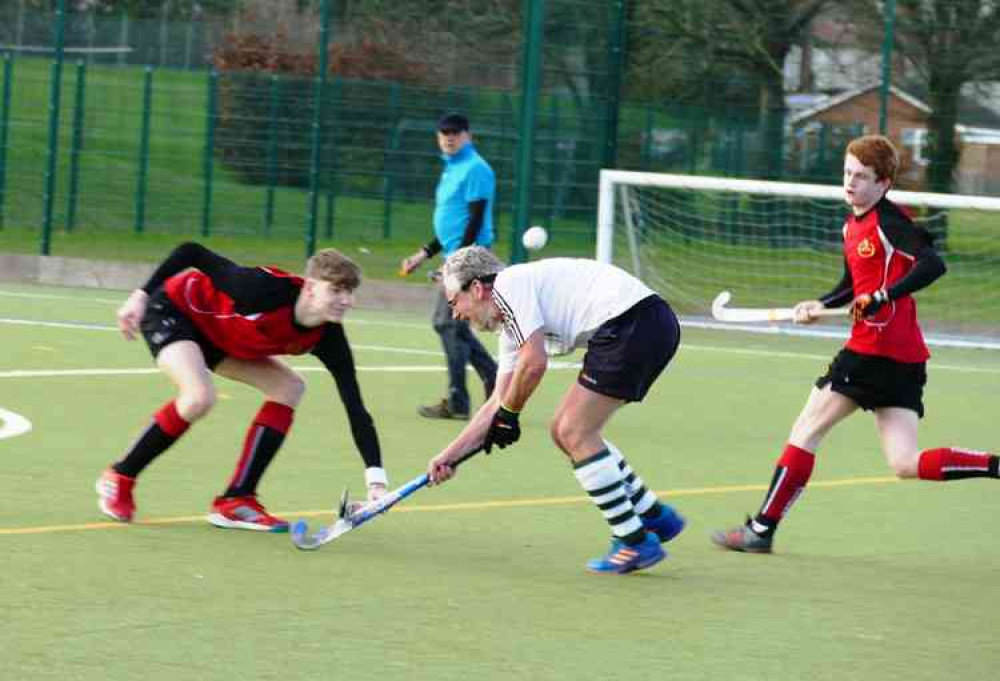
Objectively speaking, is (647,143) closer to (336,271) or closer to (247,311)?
(247,311)

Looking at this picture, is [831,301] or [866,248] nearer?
[866,248]

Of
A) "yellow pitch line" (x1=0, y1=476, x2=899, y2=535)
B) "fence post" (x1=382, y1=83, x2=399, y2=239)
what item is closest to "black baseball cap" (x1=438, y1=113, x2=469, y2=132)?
"yellow pitch line" (x1=0, y1=476, x2=899, y2=535)

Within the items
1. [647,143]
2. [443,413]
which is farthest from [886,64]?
[443,413]

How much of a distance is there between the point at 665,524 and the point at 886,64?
38.6ft

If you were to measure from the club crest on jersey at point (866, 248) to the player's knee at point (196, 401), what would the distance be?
2.54 metres

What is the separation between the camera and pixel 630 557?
7309 mm

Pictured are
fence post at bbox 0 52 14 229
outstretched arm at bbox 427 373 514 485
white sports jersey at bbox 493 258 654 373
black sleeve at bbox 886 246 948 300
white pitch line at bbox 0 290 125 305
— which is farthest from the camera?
fence post at bbox 0 52 14 229

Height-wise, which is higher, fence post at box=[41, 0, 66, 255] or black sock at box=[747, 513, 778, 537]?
fence post at box=[41, 0, 66, 255]

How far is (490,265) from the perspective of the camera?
7051 mm

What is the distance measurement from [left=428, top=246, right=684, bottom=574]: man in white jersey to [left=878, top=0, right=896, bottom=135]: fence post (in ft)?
38.4

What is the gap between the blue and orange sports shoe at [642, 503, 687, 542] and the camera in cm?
778

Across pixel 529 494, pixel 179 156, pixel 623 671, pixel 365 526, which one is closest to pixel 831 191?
pixel 179 156

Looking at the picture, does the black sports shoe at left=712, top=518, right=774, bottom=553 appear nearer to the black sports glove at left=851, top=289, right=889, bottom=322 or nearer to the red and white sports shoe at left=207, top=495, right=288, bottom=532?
the black sports glove at left=851, top=289, right=889, bottom=322

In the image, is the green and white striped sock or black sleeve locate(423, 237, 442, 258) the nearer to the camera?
the green and white striped sock
